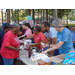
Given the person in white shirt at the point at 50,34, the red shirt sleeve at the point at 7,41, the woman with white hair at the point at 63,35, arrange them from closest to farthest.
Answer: the woman with white hair at the point at 63,35, the red shirt sleeve at the point at 7,41, the person in white shirt at the point at 50,34

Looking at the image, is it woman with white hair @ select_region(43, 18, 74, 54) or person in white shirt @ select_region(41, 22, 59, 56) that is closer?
woman with white hair @ select_region(43, 18, 74, 54)

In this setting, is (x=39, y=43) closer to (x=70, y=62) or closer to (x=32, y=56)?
(x=32, y=56)

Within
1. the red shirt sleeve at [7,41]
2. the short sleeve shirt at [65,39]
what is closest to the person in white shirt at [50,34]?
the short sleeve shirt at [65,39]

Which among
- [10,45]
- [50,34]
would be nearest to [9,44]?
[10,45]

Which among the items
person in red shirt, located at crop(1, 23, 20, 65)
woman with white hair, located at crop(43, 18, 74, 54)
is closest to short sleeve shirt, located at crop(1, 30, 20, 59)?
person in red shirt, located at crop(1, 23, 20, 65)

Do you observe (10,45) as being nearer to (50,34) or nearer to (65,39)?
(65,39)

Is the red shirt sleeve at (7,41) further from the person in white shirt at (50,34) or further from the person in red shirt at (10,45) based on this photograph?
the person in white shirt at (50,34)

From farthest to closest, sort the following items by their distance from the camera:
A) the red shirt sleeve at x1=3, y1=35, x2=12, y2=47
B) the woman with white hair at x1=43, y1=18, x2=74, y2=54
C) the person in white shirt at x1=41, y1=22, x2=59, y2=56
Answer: the person in white shirt at x1=41, y1=22, x2=59, y2=56 < the red shirt sleeve at x1=3, y1=35, x2=12, y2=47 < the woman with white hair at x1=43, y1=18, x2=74, y2=54

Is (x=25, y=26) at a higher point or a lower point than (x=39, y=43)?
higher

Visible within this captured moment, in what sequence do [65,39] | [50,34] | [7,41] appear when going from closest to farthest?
[65,39]
[7,41]
[50,34]

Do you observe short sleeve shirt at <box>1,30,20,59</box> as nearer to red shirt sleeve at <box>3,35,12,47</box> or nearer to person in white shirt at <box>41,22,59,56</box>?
red shirt sleeve at <box>3,35,12,47</box>

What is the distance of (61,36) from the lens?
2197 millimetres
